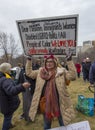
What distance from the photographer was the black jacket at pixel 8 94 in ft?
12.2

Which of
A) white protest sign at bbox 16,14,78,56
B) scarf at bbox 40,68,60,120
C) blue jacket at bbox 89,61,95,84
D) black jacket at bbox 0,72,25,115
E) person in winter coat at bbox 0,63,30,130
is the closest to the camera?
scarf at bbox 40,68,60,120

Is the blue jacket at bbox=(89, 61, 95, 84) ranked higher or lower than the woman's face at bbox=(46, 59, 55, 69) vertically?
lower

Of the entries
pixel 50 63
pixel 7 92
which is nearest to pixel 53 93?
pixel 50 63

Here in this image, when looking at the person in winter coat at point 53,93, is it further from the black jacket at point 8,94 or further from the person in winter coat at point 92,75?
the person in winter coat at point 92,75

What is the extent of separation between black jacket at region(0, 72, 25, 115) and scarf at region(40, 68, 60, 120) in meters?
0.42

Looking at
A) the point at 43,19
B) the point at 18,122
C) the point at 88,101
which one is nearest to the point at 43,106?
the point at 43,19

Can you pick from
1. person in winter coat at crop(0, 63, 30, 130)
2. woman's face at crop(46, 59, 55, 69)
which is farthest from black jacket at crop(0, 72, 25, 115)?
woman's face at crop(46, 59, 55, 69)

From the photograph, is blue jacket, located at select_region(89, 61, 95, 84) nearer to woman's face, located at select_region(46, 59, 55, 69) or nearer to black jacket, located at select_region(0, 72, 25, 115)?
black jacket, located at select_region(0, 72, 25, 115)

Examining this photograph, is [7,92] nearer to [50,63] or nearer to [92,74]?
[50,63]

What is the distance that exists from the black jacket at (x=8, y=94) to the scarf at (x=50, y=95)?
42cm

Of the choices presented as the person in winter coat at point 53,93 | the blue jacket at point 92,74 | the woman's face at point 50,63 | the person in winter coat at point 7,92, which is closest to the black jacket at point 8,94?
the person in winter coat at point 7,92

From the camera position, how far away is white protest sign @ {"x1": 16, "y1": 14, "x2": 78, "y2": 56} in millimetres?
3574

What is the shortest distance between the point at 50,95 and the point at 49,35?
967 millimetres

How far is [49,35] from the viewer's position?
12.3 feet
